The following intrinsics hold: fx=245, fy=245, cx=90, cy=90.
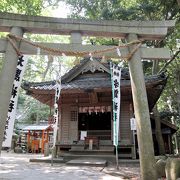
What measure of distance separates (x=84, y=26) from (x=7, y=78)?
243 cm

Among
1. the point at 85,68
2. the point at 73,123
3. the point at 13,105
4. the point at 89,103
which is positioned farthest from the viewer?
the point at 85,68

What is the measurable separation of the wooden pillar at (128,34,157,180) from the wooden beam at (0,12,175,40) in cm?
59

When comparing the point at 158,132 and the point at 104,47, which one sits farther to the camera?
the point at 158,132

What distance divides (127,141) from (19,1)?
9772mm

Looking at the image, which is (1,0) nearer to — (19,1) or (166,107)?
(19,1)

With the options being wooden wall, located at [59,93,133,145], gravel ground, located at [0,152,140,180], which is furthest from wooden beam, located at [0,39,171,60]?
wooden wall, located at [59,93,133,145]

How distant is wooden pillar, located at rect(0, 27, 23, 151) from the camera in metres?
5.61

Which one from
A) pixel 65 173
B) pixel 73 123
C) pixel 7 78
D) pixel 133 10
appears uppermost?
pixel 133 10

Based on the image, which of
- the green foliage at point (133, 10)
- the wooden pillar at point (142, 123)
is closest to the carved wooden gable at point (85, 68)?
the green foliage at point (133, 10)

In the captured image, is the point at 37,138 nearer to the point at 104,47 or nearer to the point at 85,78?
the point at 85,78

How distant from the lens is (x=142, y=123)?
19.5 ft

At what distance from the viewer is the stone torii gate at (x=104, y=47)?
5812 millimetres

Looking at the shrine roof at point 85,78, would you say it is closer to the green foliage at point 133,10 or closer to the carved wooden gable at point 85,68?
the carved wooden gable at point 85,68

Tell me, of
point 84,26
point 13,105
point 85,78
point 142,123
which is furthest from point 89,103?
point 142,123
